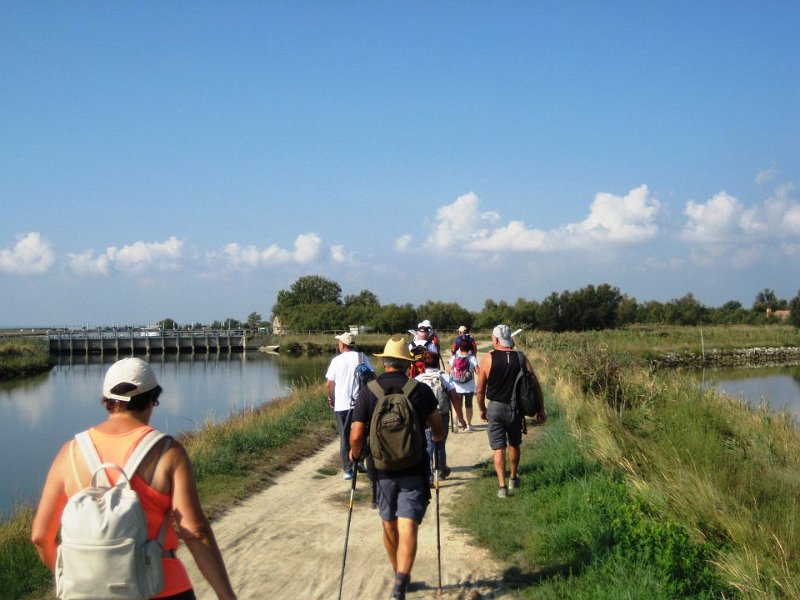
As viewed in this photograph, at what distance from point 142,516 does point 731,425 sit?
11.2m

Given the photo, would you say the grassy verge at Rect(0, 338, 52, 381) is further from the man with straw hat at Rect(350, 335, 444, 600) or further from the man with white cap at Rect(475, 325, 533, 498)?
the man with straw hat at Rect(350, 335, 444, 600)

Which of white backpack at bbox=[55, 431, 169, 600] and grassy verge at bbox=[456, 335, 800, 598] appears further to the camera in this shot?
grassy verge at bbox=[456, 335, 800, 598]

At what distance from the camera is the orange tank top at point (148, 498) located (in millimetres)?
3035

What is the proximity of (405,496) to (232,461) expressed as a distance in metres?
5.72

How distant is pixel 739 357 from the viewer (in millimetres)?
49094

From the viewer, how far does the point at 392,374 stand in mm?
5562

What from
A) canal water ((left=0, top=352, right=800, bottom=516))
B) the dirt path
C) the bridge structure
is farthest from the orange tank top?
the bridge structure

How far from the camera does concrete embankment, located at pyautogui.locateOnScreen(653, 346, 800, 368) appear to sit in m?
44.7

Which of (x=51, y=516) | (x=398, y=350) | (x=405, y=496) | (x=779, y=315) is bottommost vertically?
(x=779, y=315)

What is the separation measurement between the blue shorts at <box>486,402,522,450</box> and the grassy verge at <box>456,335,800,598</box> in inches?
25.3

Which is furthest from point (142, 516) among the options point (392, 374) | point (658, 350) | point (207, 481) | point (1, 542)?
point (658, 350)

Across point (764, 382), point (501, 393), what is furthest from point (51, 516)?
point (764, 382)

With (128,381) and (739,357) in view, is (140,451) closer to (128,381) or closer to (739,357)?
(128,381)

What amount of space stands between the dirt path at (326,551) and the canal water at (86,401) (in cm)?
388
